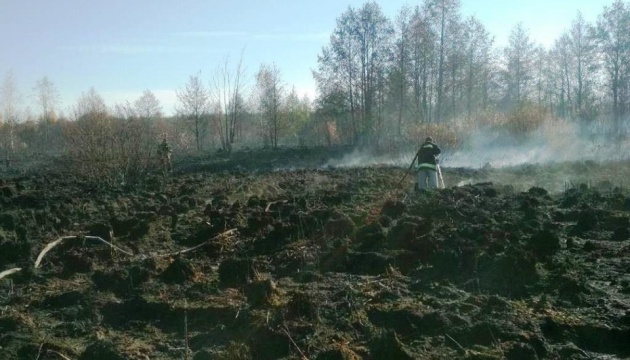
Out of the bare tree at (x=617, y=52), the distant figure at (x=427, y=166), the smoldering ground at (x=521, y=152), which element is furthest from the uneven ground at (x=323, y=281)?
the bare tree at (x=617, y=52)

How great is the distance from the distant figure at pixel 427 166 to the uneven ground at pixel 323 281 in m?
1.70

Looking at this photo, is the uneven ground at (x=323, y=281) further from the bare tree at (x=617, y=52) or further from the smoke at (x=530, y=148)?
the bare tree at (x=617, y=52)

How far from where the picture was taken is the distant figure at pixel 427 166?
15.6 m

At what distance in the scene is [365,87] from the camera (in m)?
42.3

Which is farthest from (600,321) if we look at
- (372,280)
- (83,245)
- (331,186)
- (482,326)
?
(331,186)

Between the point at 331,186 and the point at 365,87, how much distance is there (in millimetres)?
24302

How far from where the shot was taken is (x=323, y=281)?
7.84 metres

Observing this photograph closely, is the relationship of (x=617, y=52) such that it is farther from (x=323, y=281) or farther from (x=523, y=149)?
(x=323, y=281)

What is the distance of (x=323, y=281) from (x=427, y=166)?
8.42 m

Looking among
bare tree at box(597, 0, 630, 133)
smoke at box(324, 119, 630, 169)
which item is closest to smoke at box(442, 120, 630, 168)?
smoke at box(324, 119, 630, 169)

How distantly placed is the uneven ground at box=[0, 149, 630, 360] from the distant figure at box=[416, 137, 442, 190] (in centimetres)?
170

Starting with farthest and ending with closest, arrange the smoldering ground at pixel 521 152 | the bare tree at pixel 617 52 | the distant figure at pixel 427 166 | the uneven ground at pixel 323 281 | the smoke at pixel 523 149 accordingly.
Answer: the bare tree at pixel 617 52 < the smoke at pixel 523 149 < the smoldering ground at pixel 521 152 < the distant figure at pixel 427 166 < the uneven ground at pixel 323 281

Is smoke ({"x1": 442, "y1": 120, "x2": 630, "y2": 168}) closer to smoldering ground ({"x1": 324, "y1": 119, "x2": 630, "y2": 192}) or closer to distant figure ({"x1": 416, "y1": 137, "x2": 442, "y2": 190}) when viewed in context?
smoldering ground ({"x1": 324, "y1": 119, "x2": 630, "y2": 192})

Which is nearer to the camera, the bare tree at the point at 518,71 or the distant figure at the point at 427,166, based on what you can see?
the distant figure at the point at 427,166
